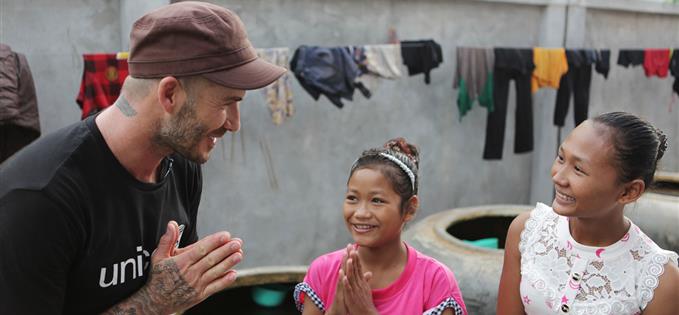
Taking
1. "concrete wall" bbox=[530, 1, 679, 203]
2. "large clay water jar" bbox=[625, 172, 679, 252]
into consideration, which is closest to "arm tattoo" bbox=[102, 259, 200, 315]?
"large clay water jar" bbox=[625, 172, 679, 252]

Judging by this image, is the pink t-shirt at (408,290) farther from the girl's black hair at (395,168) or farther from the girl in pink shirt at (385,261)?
the girl's black hair at (395,168)

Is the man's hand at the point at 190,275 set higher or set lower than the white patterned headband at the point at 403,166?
lower

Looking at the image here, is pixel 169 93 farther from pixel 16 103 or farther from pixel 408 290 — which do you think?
pixel 16 103

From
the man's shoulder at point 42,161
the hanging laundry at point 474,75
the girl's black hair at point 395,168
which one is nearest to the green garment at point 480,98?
the hanging laundry at point 474,75

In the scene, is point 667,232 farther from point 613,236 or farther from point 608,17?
point 608,17

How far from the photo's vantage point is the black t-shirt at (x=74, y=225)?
145cm

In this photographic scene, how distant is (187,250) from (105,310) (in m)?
0.27

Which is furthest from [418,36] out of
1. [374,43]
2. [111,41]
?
[111,41]

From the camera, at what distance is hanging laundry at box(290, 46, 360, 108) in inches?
182

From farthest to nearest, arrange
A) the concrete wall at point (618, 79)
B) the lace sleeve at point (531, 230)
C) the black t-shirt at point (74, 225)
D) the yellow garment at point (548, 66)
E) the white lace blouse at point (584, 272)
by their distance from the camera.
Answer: the concrete wall at point (618, 79) < the yellow garment at point (548, 66) < the lace sleeve at point (531, 230) < the white lace blouse at point (584, 272) < the black t-shirt at point (74, 225)

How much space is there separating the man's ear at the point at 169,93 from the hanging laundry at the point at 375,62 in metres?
3.31

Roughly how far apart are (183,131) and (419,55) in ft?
12.6

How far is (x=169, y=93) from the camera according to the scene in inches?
64.3

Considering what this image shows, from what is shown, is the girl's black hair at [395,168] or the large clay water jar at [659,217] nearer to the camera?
the girl's black hair at [395,168]
